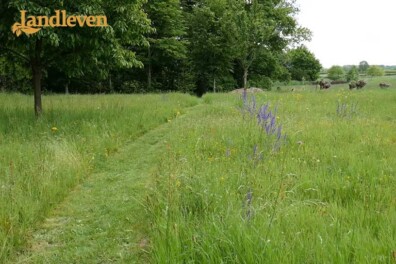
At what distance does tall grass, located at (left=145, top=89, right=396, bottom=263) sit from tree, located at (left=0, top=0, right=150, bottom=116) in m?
4.13

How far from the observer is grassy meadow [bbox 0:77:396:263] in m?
2.56

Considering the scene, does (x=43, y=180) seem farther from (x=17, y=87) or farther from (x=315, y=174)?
(x=17, y=87)

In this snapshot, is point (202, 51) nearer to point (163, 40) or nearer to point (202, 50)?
point (202, 50)

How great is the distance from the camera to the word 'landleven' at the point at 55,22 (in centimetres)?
767

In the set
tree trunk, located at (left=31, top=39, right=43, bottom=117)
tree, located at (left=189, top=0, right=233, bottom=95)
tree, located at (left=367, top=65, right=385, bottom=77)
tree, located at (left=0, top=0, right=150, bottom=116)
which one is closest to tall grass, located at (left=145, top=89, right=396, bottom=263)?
tree, located at (left=0, top=0, right=150, bottom=116)

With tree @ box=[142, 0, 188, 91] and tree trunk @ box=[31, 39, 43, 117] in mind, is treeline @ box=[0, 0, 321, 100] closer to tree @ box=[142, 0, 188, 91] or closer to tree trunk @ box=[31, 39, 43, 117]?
tree @ box=[142, 0, 188, 91]

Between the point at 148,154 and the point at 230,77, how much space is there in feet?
87.4

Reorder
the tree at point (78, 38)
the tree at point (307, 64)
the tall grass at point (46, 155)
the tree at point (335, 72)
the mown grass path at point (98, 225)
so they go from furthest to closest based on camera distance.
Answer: the tree at point (335, 72)
the tree at point (307, 64)
the tree at point (78, 38)
the tall grass at point (46, 155)
the mown grass path at point (98, 225)

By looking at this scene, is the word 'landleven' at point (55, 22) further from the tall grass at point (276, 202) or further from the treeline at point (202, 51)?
the treeline at point (202, 51)

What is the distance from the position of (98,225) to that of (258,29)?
25.7 metres

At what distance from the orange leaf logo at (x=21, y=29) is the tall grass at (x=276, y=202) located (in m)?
4.43

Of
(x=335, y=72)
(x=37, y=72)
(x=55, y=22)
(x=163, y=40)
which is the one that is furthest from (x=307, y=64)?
(x=55, y=22)

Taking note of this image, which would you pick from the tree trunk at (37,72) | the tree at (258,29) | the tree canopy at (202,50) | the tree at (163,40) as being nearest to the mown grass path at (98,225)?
the tree trunk at (37,72)

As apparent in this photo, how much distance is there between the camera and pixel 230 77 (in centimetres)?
3212
